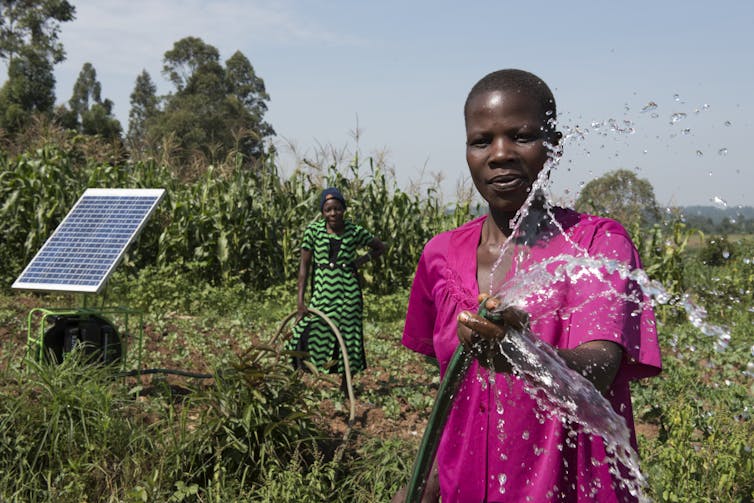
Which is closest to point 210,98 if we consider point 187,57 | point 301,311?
point 187,57

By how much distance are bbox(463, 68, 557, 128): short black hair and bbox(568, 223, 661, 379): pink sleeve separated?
32cm

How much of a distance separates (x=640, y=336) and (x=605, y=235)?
22 centimetres

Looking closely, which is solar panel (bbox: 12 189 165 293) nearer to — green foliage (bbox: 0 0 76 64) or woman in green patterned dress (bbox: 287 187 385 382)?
woman in green patterned dress (bbox: 287 187 385 382)

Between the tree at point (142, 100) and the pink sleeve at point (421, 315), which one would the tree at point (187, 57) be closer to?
the tree at point (142, 100)

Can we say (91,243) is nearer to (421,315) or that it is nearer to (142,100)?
(421,315)

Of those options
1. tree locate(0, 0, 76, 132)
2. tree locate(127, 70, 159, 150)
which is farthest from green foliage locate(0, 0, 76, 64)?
tree locate(127, 70, 159, 150)

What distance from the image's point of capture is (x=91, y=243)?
4.67m

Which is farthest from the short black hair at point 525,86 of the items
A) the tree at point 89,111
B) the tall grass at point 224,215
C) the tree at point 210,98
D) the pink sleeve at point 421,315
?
the tree at point 210,98

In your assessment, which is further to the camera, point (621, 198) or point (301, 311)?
point (621, 198)

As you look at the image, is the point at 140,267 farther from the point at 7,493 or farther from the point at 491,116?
the point at 491,116

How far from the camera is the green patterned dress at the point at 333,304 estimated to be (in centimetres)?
551

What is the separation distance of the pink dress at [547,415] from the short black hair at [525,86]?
232 mm

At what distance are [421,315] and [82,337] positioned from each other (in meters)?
3.19

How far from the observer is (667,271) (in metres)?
9.47
